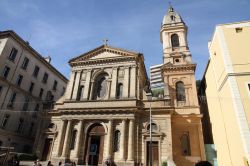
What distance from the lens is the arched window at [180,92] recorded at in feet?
84.4

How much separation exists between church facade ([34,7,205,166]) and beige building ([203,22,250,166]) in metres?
3.94

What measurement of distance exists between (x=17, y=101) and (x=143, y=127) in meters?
20.0

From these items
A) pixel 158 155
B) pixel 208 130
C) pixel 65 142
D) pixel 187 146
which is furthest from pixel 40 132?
pixel 208 130

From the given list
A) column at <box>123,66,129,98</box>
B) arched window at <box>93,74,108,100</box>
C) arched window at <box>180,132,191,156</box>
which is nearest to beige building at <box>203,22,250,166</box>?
arched window at <box>180,132,191,156</box>

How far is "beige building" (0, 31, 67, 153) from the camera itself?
91.0ft

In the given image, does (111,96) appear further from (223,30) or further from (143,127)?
(223,30)

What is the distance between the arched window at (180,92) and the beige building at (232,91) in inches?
196

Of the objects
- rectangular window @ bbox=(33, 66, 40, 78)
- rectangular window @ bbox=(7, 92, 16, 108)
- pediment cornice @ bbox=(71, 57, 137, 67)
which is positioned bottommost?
rectangular window @ bbox=(7, 92, 16, 108)

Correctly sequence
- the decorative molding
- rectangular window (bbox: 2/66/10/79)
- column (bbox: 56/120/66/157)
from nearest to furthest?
the decorative molding < column (bbox: 56/120/66/157) < rectangular window (bbox: 2/66/10/79)

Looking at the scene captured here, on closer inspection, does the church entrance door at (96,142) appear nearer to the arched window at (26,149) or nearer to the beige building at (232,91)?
the beige building at (232,91)

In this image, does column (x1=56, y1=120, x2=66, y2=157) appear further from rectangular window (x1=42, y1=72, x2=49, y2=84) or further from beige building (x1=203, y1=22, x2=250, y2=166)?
beige building (x1=203, y1=22, x2=250, y2=166)

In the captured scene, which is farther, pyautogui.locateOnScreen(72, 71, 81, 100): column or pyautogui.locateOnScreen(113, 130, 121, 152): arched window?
pyautogui.locateOnScreen(72, 71, 81, 100): column

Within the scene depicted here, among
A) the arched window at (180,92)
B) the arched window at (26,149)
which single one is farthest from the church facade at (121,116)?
the arched window at (26,149)

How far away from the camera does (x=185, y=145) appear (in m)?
22.6
